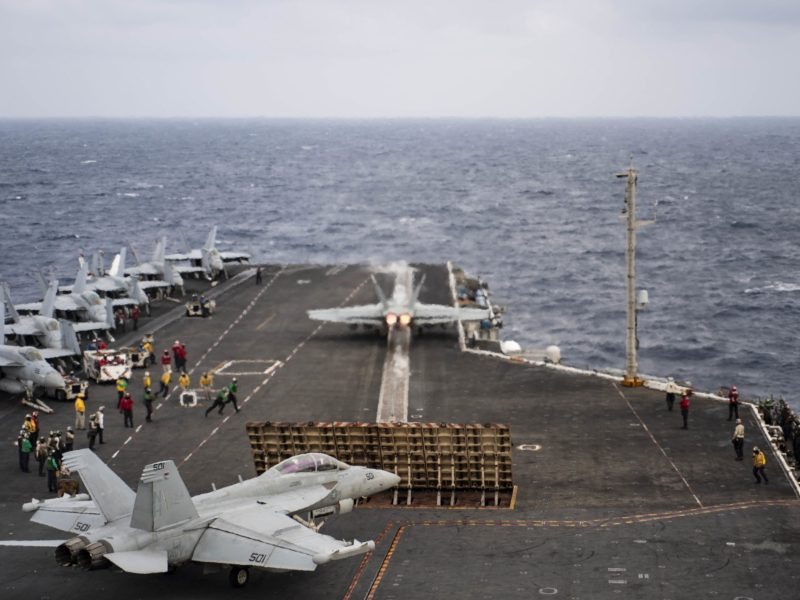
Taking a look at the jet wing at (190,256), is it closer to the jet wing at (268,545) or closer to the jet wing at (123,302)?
the jet wing at (123,302)

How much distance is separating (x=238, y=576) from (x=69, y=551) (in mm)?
4407

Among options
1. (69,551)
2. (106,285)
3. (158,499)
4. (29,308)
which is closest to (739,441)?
(158,499)

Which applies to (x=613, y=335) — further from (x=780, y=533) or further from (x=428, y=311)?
(x=780, y=533)

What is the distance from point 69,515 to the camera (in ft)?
95.6

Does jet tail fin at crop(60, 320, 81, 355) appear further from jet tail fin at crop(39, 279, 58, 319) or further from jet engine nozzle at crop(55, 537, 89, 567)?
jet engine nozzle at crop(55, 537, 89, 567)

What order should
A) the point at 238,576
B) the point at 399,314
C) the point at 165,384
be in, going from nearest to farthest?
the point at 238,576 → the point at 165,384 → the point at 399,314

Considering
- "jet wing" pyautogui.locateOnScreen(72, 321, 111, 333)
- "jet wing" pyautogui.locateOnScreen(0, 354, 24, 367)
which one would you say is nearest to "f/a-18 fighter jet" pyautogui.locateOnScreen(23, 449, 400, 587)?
"jet wing" pyautogui.locateOnScreen(0, 354, 24, 367)

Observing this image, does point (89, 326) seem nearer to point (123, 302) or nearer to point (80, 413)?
point (123, 302)

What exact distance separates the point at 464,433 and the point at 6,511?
15224 millimetres

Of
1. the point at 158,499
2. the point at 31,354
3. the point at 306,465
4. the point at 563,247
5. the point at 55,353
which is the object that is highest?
the point at 158,499

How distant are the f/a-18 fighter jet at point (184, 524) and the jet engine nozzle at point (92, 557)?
24 millimetres

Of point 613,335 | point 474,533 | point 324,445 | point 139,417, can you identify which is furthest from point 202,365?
point 613,335

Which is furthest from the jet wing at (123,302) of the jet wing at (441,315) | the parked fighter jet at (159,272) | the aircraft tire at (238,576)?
the aircraft tire at (238,576)

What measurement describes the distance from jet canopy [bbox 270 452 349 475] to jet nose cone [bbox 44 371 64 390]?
21645 millimetres
